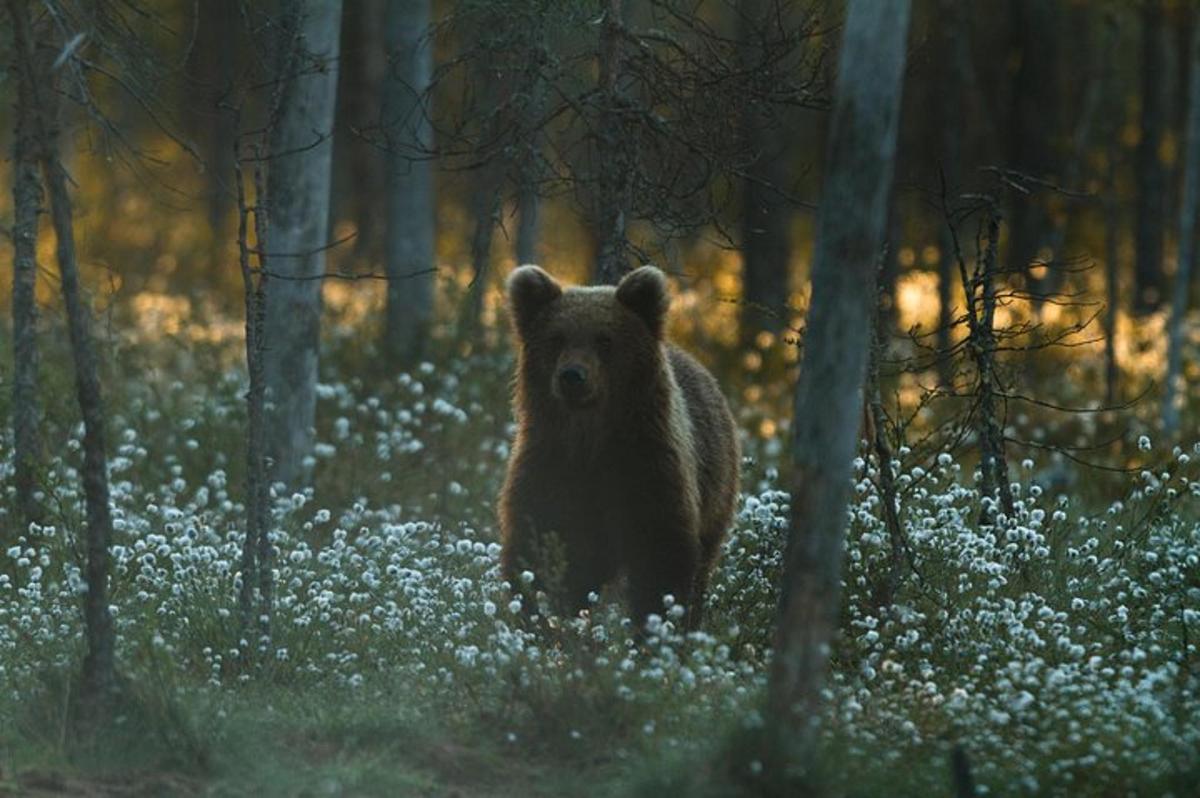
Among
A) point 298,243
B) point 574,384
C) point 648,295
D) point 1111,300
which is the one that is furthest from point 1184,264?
point 574,384

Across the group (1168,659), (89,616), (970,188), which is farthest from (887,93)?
(970,188)

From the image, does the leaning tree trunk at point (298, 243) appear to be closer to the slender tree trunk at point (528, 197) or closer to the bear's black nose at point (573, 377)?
the slender tree trunk at point (528, 197)

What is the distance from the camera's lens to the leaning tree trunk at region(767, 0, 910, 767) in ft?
23.3

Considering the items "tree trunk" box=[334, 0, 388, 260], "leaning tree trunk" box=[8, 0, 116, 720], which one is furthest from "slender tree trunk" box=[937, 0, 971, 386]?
"leaning tree trunk" box=[8, 0, 116, 720]

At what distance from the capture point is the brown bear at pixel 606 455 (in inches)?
387

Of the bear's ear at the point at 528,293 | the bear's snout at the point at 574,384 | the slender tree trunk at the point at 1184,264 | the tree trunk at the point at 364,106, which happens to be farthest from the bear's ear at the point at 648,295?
the tree trunk at the point at 364,106

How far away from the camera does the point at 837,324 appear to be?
290 inches

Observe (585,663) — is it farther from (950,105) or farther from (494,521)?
(950,105)

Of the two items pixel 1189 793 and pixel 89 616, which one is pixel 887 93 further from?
pixel 89 616

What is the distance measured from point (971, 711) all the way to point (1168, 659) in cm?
152

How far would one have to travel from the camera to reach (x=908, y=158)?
28.3m

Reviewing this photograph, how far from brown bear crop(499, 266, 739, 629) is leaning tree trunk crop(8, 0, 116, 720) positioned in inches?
99.9

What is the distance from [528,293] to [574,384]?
0.78m

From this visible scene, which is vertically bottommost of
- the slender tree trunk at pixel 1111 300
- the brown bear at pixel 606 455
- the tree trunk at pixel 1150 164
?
the brown bear at pixel 606 455
